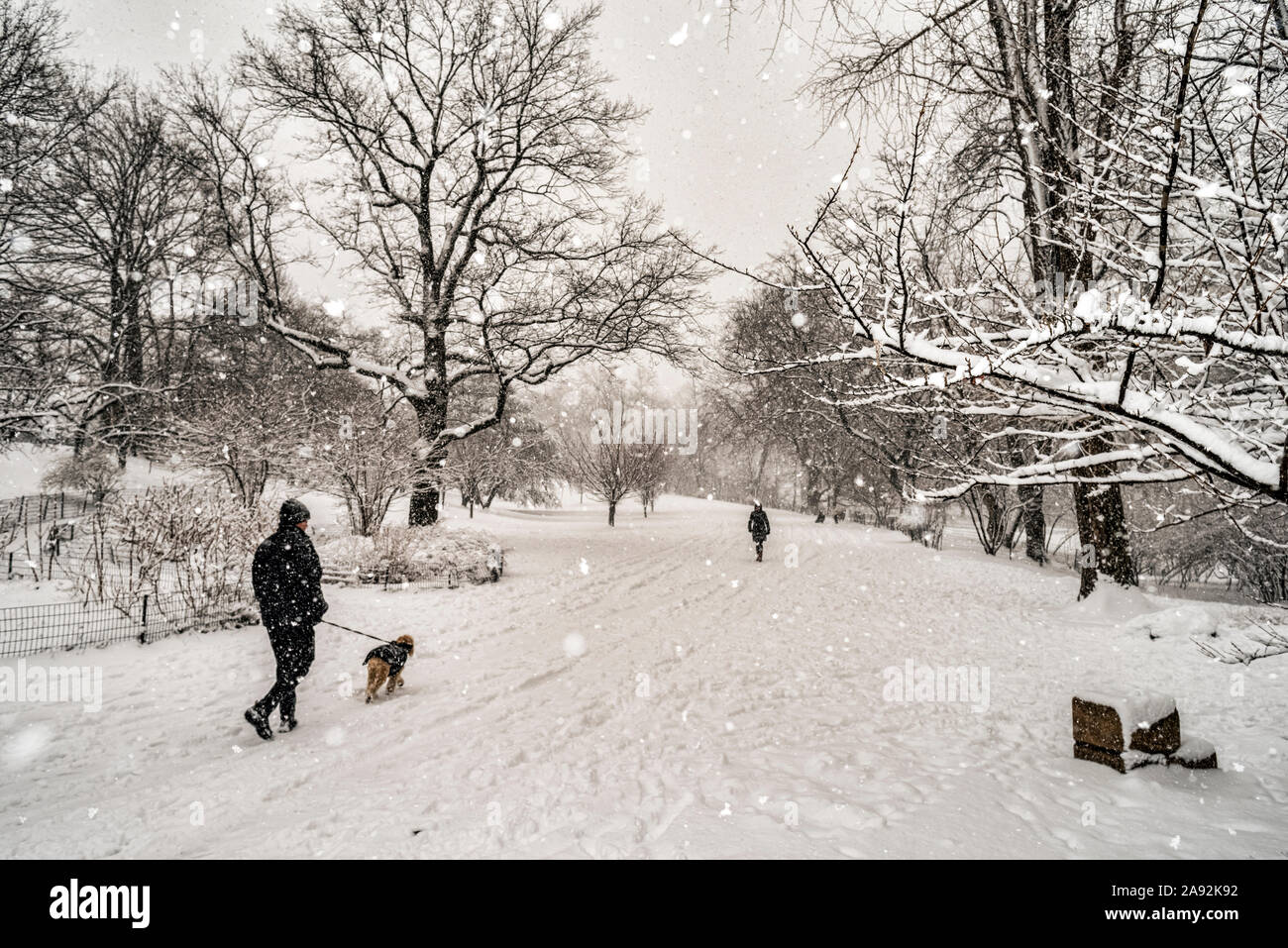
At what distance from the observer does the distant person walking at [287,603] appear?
4.67m

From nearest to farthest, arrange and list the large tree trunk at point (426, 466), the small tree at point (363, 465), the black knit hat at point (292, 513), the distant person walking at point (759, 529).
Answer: the black knit hat at point (292, 513)
the small tree at point (363, 465)
the large tree trunk at point (426, 466)
the distant person walking at point (759, 529)

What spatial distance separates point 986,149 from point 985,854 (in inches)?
413

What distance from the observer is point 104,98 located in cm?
1148

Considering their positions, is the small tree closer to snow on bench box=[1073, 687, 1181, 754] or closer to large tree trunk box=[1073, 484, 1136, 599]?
snow on bench box=[1073, 687, 1181, 754]

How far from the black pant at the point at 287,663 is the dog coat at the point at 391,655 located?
639 mm

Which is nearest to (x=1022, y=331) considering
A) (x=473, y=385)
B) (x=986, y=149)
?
(x=986, y=149)

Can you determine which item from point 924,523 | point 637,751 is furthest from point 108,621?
point 924,523

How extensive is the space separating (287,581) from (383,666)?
1.28 meters

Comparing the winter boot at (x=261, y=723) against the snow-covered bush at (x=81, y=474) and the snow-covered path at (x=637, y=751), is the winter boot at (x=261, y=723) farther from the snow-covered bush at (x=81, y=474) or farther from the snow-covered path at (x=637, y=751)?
the snow-covered bush at (x=81, y=474)

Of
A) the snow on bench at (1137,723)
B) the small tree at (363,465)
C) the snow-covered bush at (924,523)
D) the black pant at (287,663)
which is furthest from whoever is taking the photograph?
the snow-covered bush at (924,523)

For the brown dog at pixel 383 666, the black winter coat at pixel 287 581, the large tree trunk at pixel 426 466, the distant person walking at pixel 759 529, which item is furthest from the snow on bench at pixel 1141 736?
the large tree trunk at pixel 426 466

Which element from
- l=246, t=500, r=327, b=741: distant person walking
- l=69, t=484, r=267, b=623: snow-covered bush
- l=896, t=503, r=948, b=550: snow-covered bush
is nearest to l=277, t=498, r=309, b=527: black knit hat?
l=246, t=500, r=327, b=741: distant person walking

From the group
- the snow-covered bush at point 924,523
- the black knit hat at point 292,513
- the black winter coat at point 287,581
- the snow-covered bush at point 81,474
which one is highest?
the snow-covered bush at point 81,474
